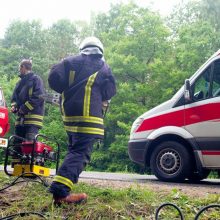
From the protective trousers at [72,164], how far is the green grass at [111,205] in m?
0.16

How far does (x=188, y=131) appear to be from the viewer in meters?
7.04

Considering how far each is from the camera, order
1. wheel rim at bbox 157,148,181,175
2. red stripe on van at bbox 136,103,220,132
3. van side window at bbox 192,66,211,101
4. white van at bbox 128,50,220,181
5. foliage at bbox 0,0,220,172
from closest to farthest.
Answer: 1. red stripe on van at bbox 136,103,220,132
2. white van at bbox 128,50,220,181
3. van side window at bbox 192,66,211,101
4. wheel rim at bbox 157,148,181,175
5. foliage at bbox 0,0,220,172

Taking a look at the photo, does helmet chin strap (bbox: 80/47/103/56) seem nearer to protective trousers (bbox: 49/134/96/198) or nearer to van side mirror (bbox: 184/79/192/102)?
protective trousers (bbox: 49/134/96/198)

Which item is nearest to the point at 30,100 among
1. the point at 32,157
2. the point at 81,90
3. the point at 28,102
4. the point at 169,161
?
the point at 28,102

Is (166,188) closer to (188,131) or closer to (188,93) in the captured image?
(188,131)

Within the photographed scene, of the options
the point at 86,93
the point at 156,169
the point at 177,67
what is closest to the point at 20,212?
the point at 86,93

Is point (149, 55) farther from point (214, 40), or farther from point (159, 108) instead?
point (159, 108)

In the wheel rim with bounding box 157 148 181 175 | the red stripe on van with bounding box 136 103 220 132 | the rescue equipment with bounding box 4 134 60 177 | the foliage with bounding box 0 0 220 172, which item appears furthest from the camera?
the foliage with bounding box 0 0 220 172

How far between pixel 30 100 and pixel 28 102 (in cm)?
4

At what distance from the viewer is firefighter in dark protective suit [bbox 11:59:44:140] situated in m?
6.83

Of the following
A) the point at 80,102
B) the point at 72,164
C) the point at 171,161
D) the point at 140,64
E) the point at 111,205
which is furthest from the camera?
the point at 140,64

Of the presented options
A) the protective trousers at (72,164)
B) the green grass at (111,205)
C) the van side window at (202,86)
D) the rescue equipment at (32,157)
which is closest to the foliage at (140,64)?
the van side window at (202,86)

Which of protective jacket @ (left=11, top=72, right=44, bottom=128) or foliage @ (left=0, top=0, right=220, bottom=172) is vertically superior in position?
foliage @ (left=0, top=0, right=220, bottom=172)

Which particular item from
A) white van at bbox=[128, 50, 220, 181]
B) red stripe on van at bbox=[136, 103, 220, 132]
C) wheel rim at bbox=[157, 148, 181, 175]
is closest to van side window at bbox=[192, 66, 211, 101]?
white van at bbox=[128, 50, 220, 181]
